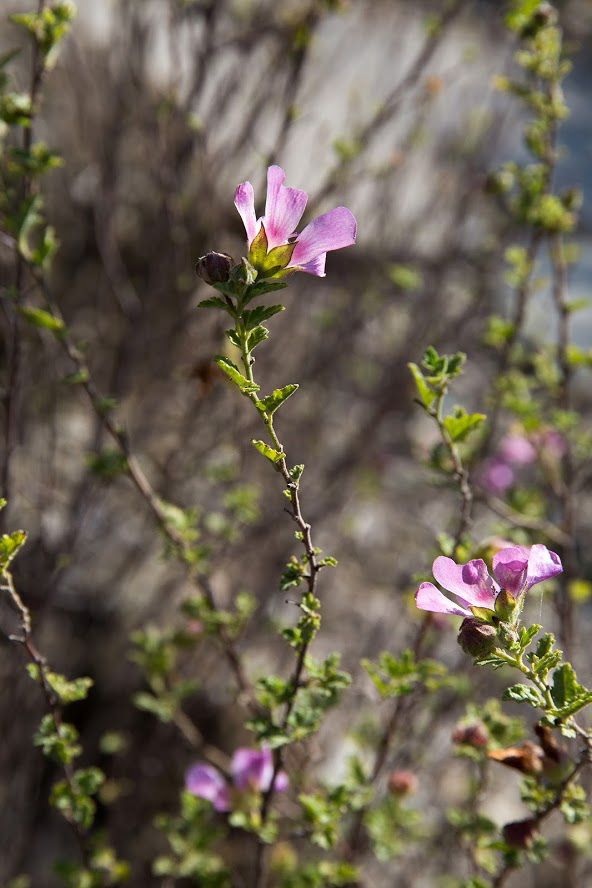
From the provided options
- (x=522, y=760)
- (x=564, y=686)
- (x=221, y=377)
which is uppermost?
(x=564, y=686)

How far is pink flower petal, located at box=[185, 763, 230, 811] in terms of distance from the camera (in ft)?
3.48

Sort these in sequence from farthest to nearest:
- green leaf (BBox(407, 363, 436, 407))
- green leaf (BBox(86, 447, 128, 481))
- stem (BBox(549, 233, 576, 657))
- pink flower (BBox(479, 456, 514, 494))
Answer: pink flower (BBox(479, 456, 514, 494)) < stem (BBox(549, 233, 576, 657)) < green leaf (BBox(86, 447, 128, 481)) < green leaf (BBox(407, 363, 436, 407))

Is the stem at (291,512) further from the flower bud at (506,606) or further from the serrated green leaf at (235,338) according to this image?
the flower bud at (506,606)

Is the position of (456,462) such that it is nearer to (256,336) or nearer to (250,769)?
(256,336)

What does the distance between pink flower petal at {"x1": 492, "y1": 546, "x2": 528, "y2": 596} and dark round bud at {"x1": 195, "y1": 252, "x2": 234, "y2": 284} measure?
329mm

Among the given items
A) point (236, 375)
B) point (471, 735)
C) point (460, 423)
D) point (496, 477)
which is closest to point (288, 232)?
point (236, 375)

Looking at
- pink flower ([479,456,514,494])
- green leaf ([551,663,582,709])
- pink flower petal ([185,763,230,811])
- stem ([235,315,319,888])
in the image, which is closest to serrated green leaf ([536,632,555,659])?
green leaf ([551,663,582,709])

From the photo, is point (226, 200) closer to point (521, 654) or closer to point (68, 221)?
point (68, 221)

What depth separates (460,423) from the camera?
29.5 inches

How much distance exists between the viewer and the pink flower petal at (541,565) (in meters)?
0.60

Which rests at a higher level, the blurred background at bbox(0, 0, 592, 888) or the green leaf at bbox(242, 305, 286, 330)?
the green leaf at bbox(242, 305, 286, 330)

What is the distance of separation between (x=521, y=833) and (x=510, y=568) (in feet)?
1.19

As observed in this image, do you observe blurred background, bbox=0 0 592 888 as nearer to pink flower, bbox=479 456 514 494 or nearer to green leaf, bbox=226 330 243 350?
pink flower, bbox=479 456 514 494

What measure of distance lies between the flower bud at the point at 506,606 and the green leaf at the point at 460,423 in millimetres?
183
